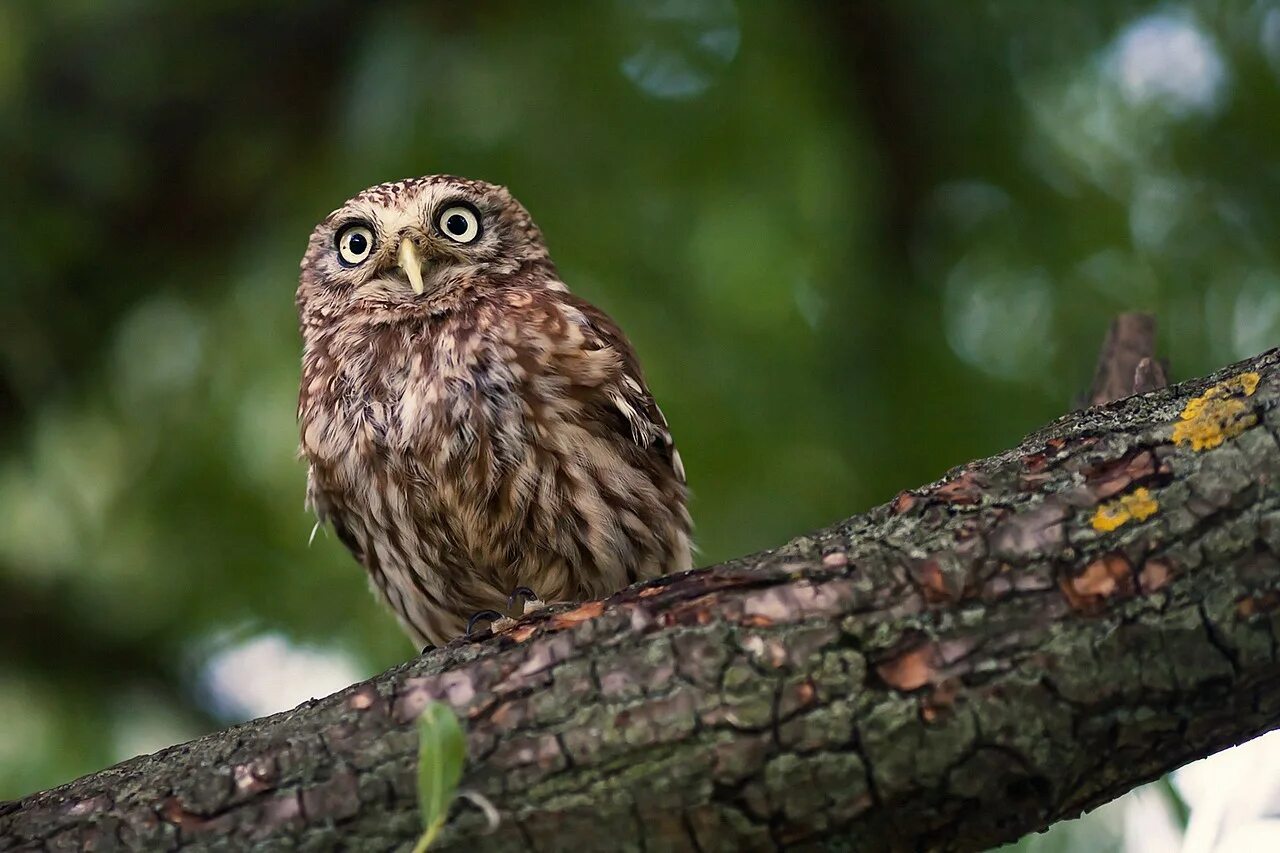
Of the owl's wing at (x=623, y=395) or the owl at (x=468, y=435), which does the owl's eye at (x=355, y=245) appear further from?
the owl's wing at (x=623, y=395)

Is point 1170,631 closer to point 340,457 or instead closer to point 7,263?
point 340,457

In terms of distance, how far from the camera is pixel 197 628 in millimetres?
A: 4609

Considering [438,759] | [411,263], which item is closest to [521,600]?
[411,263]

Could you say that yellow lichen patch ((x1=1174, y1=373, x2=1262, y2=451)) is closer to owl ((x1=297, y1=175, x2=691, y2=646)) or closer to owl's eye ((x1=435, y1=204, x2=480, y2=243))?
owl ((x1=297, y1=175, x2=691, y2=646))

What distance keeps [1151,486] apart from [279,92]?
3486 mm

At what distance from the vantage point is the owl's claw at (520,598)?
3.60 metres

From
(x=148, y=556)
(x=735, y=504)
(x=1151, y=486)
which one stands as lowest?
(x=1151, y=486)

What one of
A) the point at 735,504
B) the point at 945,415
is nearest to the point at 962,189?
the point at 945,415

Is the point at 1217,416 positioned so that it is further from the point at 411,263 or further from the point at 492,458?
the point at 411,263

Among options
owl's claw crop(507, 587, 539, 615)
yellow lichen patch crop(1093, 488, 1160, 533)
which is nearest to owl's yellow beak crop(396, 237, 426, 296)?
owl's claw crop(507, 587, 539, 615)

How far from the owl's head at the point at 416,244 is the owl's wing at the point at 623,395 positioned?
15.3 inches

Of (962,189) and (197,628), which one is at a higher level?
(962,189)

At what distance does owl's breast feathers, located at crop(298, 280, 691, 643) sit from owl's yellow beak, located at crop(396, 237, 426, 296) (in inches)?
4.7

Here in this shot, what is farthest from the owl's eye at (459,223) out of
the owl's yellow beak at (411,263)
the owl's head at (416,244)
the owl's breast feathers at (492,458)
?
the owl's breast feathers at (492,458)
